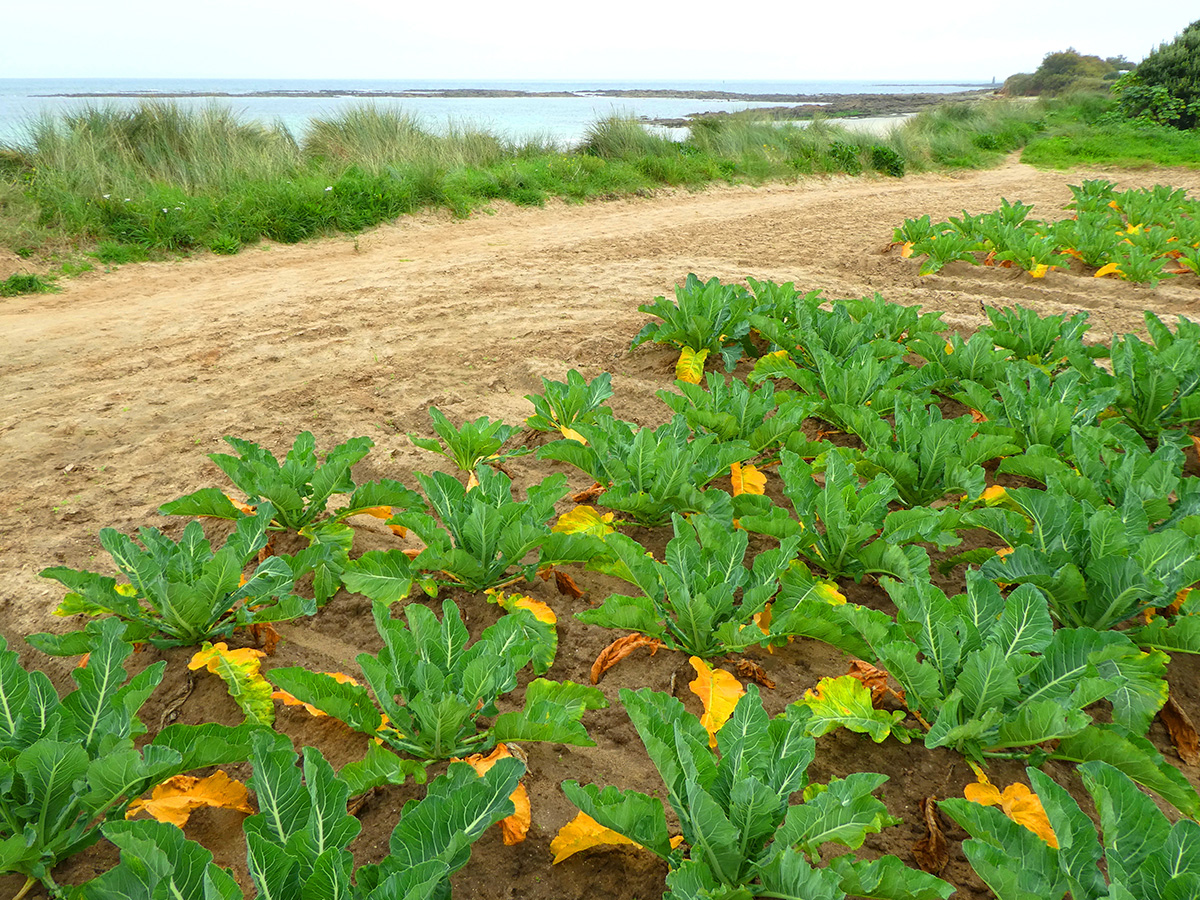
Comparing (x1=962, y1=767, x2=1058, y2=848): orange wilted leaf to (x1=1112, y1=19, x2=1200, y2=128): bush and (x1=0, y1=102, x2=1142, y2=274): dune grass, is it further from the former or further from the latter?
(x1=1112, y1=19, x2=1200, y2=128): bush

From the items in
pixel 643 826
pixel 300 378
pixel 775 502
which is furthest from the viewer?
pixel 300 378

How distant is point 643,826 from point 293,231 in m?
8.76

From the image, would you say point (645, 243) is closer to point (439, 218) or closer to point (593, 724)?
point (439, 218)

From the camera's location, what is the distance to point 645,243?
8.44m

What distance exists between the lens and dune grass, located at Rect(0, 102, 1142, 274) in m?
7.97

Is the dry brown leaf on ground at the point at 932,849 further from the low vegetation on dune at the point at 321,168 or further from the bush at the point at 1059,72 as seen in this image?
the bush at the point at 1059,72

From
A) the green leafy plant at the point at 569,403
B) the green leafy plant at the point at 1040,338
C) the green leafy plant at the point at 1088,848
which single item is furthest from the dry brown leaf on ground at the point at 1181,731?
the green leafy plant at the point at 1040,338

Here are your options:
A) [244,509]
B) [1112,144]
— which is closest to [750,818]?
[244,509]

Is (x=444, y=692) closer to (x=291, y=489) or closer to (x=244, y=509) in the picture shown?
(x=291, y=489)

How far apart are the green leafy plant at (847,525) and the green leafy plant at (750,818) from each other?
873 mm

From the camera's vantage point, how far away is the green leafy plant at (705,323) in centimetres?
432

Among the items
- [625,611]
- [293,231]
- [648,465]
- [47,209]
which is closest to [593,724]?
[625,611]

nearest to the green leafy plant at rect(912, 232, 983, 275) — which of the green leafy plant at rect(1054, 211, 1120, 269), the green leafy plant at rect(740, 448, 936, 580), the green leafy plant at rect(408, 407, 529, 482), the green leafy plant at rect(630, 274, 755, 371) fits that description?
the green leafy plant at rect(1054, 211, 1120, 269)

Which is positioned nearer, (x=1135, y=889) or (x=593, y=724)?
(x=1135, y=889)
